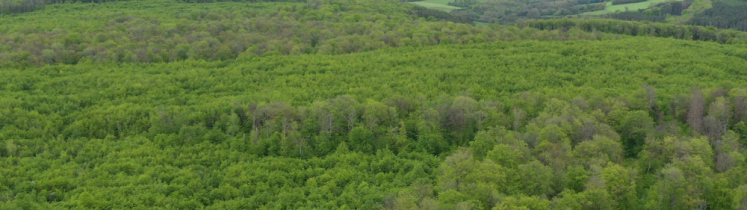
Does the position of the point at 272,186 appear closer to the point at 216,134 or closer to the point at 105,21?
the point at 216,134

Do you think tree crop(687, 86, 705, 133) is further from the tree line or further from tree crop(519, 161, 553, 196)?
the tree line

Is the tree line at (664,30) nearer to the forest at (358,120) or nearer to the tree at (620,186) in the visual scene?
the forest at (358,120)

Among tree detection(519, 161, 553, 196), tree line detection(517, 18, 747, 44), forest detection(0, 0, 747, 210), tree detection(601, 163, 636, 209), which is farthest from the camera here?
tree line detection(517, 18, 747, 44)

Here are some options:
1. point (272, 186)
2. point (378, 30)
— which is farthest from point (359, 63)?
point (272, 186)

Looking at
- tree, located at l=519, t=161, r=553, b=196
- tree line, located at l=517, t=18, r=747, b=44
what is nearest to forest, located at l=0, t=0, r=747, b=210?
tree, located at l=519, t=161, r=553, b=196

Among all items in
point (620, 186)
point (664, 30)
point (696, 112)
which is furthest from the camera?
point (664, 30)

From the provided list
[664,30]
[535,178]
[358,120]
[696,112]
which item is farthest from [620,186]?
[664,30]

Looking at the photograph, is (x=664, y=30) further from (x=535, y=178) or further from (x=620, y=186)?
(x=535, y=178)

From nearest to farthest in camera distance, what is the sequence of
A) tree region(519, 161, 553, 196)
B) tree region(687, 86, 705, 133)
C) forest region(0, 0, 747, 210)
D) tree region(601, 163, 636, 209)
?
1. tree region(601, 163, 636, 209)
2. tree region(519, 161, 553, 196)
3. forest region(0, 0, 747, 210)
4. tree region(687, 86, 705, 133)
